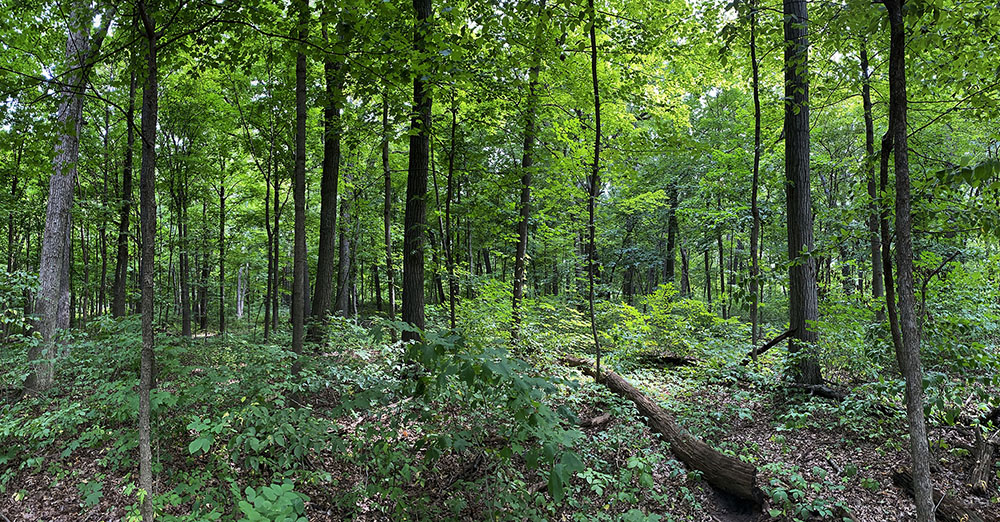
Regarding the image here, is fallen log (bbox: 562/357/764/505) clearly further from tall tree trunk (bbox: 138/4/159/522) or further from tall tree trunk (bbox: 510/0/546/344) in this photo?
tall tree trunk (bbox: 138/4/159/522)

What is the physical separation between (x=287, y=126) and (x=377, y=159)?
7680 mm

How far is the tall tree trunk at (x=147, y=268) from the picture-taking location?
2973 mm

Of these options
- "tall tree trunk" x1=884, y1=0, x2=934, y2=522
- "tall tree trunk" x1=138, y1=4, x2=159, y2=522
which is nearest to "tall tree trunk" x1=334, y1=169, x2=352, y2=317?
"tall tree trunk" x1=138, y1=4, x2=159, y2=522

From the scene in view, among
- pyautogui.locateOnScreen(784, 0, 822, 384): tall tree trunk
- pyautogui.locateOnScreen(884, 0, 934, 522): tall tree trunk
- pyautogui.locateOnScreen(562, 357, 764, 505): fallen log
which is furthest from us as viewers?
pyautogui.locateOnScreen(784, 0, 822, 384): tall tree trunk

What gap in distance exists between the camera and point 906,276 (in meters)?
2.68

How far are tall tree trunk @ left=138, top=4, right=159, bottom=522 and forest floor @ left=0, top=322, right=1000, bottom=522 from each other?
0.42 m

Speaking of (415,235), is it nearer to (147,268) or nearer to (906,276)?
(147,268)

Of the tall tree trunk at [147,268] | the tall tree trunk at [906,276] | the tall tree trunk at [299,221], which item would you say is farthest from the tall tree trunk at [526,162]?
the tall tree trunk at [147,268]

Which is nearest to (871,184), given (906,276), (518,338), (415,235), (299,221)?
(906,276)

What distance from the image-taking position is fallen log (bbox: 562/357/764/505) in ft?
14.1

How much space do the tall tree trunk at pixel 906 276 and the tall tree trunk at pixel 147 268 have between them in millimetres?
4710

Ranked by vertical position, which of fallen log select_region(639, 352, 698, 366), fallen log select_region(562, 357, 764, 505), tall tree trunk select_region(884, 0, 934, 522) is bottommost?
fallen log select_region(562, 357, 764, 505)

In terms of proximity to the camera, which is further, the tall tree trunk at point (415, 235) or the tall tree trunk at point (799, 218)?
the tall tree trunk at point (415, 235)

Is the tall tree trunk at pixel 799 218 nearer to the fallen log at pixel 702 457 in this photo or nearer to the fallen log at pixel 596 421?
the fallen log at pixel 702 457
